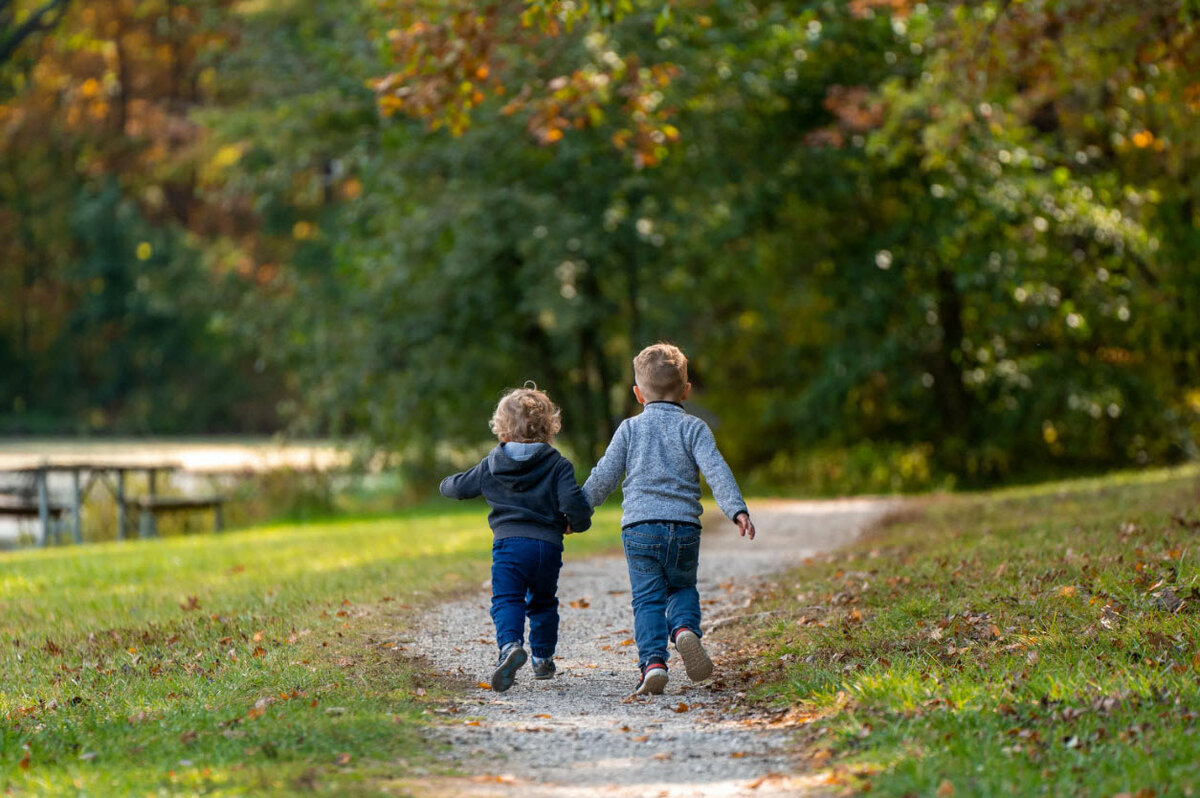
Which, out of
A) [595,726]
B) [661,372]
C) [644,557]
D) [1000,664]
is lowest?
[595,726]

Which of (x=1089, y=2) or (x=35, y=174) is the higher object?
(x=35, y=174)

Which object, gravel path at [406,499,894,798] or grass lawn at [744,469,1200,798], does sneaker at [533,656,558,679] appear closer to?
gravel path at [406,499,894,798]

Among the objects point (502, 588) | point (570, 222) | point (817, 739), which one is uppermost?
point (570, 222)

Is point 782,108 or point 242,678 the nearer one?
point 242,678

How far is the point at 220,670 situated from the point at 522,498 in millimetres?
1735

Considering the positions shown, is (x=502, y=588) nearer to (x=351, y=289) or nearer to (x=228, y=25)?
(x=351, y=289)

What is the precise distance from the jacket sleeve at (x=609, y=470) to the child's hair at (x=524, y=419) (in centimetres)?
26

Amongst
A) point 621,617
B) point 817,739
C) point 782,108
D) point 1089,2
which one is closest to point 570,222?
point 782,108

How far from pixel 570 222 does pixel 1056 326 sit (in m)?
7.82

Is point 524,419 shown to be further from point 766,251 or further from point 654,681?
point 766,251

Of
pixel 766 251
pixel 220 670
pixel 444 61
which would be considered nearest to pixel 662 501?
pixel 220 670

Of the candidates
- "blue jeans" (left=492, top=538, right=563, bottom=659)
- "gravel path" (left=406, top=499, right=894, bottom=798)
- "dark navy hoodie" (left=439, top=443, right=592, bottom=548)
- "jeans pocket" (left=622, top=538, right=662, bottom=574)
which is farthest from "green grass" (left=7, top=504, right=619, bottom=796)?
"jeans pocket" (left=622, top=538, right=662, bottom=574)

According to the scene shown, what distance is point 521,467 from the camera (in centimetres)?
602

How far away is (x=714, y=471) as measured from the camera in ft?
19.1
